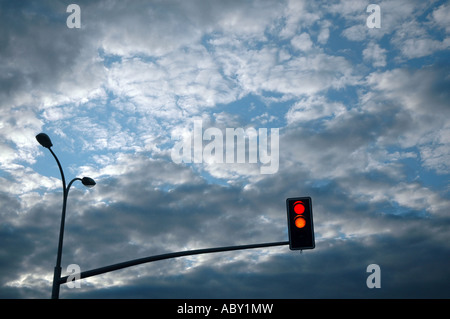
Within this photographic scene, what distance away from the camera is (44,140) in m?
14.6

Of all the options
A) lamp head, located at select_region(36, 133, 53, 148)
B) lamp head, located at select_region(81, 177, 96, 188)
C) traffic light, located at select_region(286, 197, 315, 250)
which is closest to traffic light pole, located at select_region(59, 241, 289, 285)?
traffic light, located at select_region(286, 197, 315, 250)

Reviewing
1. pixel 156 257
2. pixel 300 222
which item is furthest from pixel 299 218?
pixel 156 257

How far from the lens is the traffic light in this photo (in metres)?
10.5

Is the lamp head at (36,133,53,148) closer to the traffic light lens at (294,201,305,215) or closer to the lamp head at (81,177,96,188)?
the lamp head at (81,177,96,188)

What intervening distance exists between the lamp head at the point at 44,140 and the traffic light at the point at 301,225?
999 centimetres

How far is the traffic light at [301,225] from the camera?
10477mm

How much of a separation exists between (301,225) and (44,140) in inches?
413

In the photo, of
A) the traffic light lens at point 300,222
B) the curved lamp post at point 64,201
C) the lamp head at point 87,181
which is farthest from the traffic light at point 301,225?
the lamp head at point 87,181

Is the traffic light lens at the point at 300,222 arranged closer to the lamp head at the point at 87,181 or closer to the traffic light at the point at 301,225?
the traffic light at the point at 301,225
